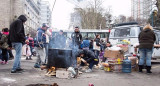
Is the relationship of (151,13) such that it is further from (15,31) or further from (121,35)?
(15,31)

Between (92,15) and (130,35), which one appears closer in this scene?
(130,35)

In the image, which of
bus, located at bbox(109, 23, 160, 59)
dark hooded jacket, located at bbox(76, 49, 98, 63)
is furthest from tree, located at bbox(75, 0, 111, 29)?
dark hooded jacket, located at bbox(76, 49, 98, 63)

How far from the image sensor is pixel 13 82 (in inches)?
202

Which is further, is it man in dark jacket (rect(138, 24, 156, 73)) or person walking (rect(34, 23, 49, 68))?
person walking (rect(34, 23, 49, 68))

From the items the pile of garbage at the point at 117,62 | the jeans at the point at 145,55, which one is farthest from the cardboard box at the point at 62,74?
the jeans at the point at 145,55

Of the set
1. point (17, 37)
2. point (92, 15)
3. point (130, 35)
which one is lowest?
point (17, 37)

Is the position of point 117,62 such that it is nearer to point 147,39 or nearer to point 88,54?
point 88,54

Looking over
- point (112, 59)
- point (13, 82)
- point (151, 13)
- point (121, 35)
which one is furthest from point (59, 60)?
point (151, 13)

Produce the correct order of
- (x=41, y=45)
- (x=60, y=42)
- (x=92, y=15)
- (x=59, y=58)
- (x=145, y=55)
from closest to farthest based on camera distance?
(x=59, y=58)
(x=145, y=55)
(x=60, y=42)
(x=41, y=45)
(x=92, y=15)

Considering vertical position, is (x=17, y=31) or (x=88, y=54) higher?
(x=17, y=31)

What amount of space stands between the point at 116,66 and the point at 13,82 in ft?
13.6

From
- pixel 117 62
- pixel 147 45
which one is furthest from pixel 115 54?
pixel 147 45

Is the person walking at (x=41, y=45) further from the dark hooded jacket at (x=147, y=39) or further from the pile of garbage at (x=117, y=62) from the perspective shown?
the dark hooded jacket at (x=147, y=39)

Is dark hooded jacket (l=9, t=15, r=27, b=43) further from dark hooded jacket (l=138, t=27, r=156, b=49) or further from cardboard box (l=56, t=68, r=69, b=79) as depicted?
dark hooded jacket (l=138, t=27, r=156, b=49)
